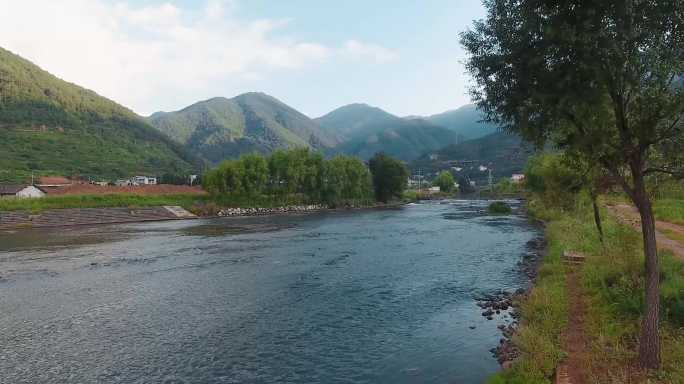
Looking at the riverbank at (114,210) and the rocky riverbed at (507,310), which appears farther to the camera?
the riverbank at (114,210)

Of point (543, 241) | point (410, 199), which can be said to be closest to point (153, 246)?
point (543, 241)

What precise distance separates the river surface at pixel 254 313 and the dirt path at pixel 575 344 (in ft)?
9.91

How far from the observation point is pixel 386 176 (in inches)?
6107

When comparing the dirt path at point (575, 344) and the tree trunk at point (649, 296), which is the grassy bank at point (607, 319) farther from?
the tree trunk at point (649, 296)

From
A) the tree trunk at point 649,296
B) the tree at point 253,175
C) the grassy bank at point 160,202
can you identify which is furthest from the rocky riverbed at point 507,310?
the tree at point 253,175

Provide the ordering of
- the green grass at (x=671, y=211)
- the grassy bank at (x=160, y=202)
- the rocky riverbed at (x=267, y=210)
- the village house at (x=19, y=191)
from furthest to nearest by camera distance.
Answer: the rocky riverbed at (x=267, y=210) < the village house at (x=19, y=191) < the grassy bank at (x=160, y=202) < the green grass at (x=671, y=211)

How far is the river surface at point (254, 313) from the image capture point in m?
18.5

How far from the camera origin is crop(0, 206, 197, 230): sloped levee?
83.2m

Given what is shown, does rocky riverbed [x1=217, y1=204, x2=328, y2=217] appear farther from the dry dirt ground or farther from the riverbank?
the dry dirt ground

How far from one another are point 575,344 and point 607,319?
264 cm

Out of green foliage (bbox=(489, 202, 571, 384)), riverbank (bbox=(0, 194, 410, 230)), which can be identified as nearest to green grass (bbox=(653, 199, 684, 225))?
green foliage (bbox=(489, 202, 571, 384))

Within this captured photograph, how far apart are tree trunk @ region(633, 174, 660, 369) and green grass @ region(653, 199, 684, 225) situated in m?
41.3

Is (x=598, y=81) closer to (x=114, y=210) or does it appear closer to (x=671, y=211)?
(x=671, y=211)

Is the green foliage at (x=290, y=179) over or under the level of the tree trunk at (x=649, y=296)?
over
